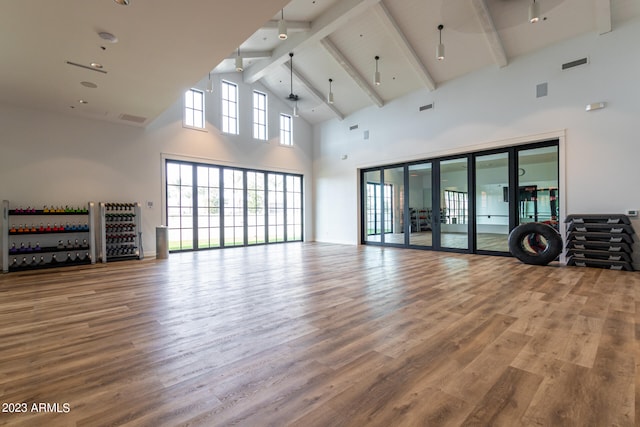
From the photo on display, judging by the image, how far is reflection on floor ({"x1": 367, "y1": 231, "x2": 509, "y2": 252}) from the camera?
7.64m

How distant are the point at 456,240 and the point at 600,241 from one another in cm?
299

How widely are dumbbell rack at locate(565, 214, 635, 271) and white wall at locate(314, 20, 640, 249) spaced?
35 cm

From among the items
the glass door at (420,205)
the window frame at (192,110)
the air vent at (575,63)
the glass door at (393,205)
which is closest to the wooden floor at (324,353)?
the glass door at (420,205)

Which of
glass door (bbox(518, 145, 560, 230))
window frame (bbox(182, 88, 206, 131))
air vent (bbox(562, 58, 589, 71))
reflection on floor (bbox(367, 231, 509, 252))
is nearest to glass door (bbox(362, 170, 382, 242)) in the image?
reflection on floor (bbox(367, 231, 509, 252))

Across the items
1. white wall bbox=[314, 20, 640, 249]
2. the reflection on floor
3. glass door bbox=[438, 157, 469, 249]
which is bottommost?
the reflection on floor

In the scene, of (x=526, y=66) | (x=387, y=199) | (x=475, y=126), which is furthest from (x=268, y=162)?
(x=526, y=66)

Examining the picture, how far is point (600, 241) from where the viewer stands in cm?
571

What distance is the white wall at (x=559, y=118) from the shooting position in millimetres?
5727

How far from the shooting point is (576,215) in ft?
19.7

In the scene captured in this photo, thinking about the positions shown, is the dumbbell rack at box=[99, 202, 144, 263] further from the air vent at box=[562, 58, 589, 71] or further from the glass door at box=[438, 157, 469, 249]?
the air vent at box=[562, 58, 589, 71]

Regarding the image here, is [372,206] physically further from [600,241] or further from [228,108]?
[600,241]

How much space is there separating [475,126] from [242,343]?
25.2 feet

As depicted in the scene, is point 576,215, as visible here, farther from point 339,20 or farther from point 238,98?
point 238,98

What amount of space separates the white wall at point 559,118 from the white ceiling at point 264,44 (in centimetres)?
34
